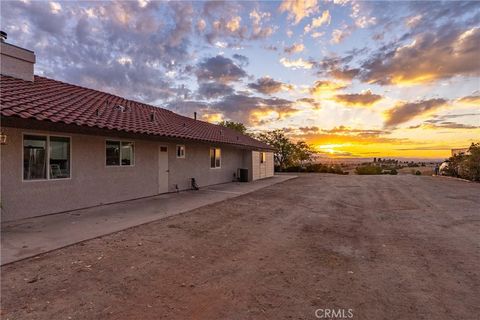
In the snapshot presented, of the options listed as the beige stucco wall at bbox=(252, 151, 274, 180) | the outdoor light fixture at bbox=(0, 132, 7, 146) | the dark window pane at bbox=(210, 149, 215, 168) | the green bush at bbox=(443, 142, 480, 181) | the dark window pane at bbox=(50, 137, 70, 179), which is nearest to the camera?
the outdoor light fixture at bbox=(0, 132, 7, 146)

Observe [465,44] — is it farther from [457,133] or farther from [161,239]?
[457,133]

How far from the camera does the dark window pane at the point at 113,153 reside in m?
9.61

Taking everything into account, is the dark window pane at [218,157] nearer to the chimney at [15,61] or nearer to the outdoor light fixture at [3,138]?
the chimney at [15,61]

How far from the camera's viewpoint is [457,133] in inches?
979

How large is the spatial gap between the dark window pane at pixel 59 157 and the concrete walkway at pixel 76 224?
1.21 meters

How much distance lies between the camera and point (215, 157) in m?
16.8

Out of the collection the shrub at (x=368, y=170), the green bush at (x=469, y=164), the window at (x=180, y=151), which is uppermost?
the window at (x=180, y=151)

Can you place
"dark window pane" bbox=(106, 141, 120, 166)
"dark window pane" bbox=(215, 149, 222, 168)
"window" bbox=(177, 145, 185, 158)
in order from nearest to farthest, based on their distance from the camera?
"dark window pane" bbox=(106, 141, 120, 166)
"window" bbox=(177, 145, 185, 158)
"dark window pane" bbox=(215, 149, 222, 168)

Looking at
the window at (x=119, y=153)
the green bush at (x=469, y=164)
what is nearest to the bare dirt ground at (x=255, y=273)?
the window at (x=119, y=153)

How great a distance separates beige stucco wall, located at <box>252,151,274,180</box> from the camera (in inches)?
809

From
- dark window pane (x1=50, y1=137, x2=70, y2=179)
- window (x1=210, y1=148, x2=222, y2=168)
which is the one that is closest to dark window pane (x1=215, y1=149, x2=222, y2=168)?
window (x1=210, y1=148, x2=222, y2=168)

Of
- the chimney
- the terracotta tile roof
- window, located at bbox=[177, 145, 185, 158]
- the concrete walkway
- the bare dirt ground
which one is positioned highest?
the chimney

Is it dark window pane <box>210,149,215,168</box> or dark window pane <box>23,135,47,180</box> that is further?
dark window pane <box>210,149,215,168</box>

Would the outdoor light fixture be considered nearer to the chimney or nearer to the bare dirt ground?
the chimney
